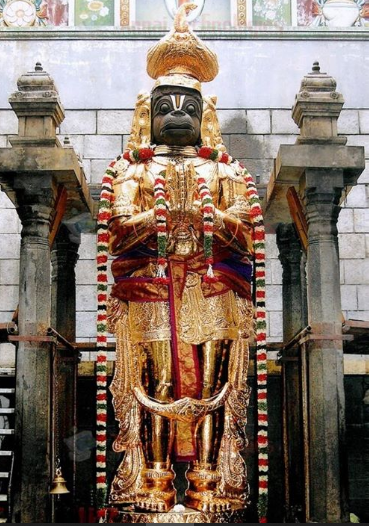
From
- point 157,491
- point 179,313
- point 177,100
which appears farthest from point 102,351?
point 177,100

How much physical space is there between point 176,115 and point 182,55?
799mm

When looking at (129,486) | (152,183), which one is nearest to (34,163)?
(152,183)

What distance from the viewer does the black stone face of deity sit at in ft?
26.9

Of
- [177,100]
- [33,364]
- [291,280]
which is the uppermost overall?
[177,100]

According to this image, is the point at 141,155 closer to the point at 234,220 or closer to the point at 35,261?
the point at 234,220

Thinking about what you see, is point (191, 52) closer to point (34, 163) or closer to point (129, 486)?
point (34, 163)

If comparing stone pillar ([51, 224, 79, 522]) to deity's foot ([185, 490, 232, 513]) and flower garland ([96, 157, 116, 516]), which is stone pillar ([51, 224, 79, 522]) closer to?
flower garland ([96, 157, 116, 516])

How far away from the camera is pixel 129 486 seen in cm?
787

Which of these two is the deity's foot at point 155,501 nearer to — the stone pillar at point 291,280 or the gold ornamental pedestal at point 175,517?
the gold ornamental pedestal at point 175,517

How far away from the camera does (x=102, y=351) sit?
7.85 meters

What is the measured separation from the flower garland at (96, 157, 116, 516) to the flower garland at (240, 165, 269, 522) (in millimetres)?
1348

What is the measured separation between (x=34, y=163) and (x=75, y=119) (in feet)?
10.9

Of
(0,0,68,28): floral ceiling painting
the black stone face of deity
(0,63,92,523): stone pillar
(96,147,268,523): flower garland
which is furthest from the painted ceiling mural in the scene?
(96,147,268,523): flower garland

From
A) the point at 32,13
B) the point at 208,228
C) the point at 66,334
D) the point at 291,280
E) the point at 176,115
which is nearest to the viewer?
the point at 208,228
